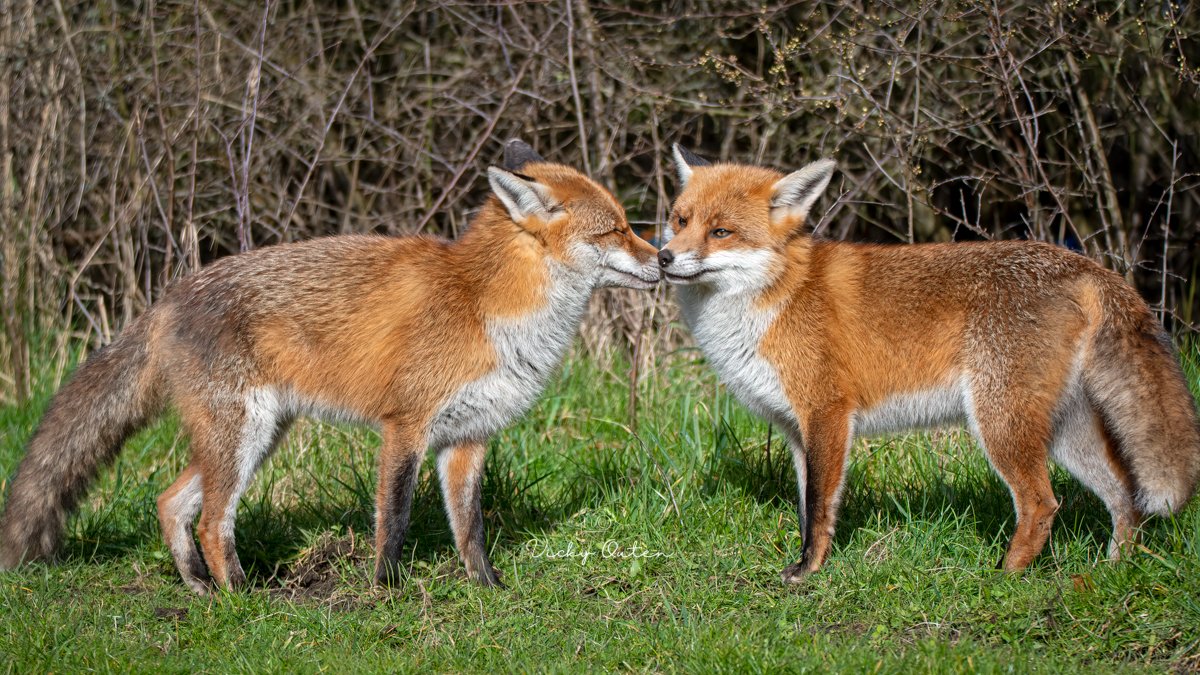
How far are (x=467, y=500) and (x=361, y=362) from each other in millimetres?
745

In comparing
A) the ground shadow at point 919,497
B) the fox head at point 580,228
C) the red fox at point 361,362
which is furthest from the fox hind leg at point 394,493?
the ground shadow at point 919,497

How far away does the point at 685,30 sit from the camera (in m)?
8.38

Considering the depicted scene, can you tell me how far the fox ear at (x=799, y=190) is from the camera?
469 centimetres

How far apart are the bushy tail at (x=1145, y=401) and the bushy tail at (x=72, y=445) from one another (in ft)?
12.9

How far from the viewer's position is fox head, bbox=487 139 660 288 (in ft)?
15.1

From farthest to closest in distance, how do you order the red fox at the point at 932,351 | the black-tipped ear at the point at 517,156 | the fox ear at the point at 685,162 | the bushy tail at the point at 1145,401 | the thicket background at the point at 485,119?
the thicket background at the point at 485,119 → the fox ear at the point at 685,162 → the black-tipped ear at the point at 517,156 → the red fox at the point at 932,351 → the bushy tail at the point at 1145,401

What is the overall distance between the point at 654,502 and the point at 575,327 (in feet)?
3.08

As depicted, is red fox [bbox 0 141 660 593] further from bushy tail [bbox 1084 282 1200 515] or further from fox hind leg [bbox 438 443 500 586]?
bushy tail [bbox 1084 282 1200 515]

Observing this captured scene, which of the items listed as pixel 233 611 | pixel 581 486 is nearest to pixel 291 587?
pixel 233 611

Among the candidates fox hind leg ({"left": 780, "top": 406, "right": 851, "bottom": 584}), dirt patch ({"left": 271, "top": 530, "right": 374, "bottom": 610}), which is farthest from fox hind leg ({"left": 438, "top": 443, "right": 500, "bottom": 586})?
fox hind leg ({"left": 780, "top": 406, "right": 851, "bottom": 584})

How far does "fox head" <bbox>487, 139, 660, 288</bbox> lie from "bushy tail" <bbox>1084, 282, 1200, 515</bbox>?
1.78 meters

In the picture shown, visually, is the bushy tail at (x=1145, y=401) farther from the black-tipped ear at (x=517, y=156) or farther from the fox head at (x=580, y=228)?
the black-tipped ear at (x=517, y=156)

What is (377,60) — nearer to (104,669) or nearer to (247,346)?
(247,346)

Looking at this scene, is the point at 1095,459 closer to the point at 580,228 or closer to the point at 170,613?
the point at 580,228
